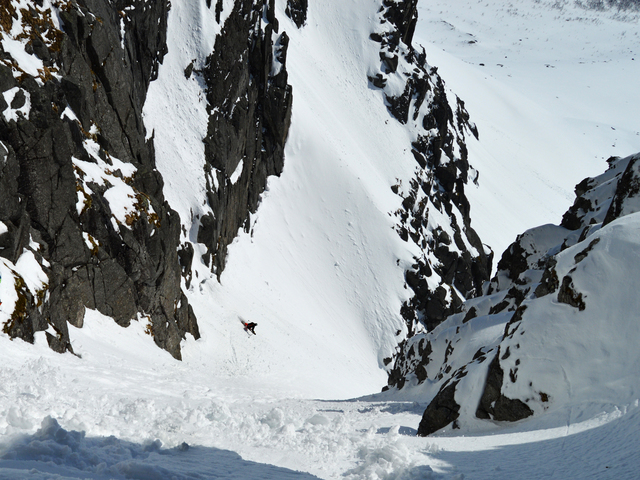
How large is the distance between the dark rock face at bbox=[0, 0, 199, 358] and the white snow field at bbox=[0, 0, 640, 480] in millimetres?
1401

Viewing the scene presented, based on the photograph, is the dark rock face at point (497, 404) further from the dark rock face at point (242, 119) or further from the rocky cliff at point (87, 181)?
the dark rock face at point (242, 119)

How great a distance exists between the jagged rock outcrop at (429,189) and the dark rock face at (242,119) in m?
16.0

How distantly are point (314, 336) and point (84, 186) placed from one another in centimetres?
2137

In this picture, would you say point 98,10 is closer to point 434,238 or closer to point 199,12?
point 199,12

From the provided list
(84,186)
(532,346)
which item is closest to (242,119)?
(84,186)

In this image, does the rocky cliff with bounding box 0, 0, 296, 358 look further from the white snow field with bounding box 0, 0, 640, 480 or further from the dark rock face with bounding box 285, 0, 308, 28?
the dark rock face with bounding box 285, 0, 308, 28

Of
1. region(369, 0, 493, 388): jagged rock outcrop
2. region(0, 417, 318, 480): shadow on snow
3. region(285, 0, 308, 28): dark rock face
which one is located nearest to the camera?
region(0, 417, 318, 480): shadow on snow

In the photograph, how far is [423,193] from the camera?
6041cm

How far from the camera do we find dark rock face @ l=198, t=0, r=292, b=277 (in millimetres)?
35750

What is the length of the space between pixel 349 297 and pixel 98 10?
29.0 meters

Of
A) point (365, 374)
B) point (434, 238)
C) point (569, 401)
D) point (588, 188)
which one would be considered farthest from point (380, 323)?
point (569, 401)

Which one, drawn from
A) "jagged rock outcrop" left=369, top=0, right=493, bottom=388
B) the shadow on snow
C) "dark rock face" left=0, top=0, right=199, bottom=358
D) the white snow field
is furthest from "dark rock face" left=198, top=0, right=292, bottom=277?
the shadow on snow

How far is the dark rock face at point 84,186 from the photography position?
48.8 ft

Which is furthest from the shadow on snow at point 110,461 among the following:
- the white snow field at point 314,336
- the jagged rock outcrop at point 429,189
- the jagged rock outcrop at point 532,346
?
the jagged rock outcrop at point 429,189
